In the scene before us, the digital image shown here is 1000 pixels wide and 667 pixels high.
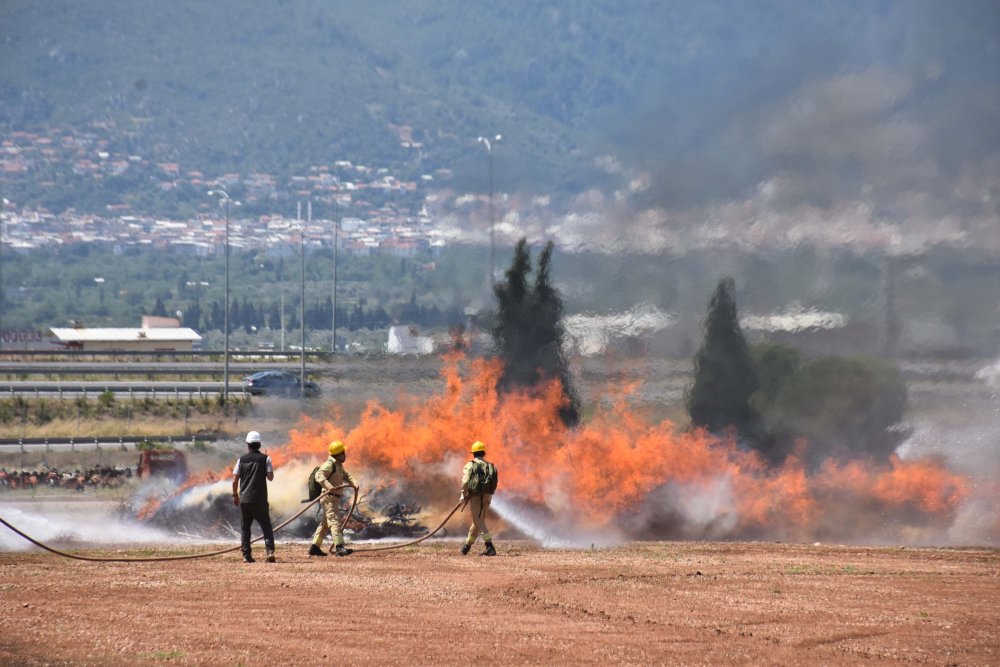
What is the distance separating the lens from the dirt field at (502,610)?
19.0m

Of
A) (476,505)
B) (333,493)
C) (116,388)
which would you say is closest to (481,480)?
(476,505)

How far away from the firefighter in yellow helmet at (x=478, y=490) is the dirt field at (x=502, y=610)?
631mm

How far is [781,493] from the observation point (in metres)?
36.0

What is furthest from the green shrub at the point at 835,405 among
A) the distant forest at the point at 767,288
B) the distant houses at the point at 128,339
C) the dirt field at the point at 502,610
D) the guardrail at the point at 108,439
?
the distant houses at the point at 128,339

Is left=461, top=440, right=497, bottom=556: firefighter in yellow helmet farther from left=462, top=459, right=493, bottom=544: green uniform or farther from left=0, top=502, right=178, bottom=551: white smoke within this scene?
left=0, top=502, right=178, bottom=551: white smoke

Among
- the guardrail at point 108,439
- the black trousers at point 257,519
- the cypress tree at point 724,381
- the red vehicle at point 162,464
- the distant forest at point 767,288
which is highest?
the distant forest at point 767,288

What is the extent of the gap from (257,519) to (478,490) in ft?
15.1

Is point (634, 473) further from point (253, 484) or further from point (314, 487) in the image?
point (253, 484)

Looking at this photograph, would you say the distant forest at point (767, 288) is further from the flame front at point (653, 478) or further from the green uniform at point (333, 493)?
the green uniform at point (333, 493)

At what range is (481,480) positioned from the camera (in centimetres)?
2919

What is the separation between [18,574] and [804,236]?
22.1 metres

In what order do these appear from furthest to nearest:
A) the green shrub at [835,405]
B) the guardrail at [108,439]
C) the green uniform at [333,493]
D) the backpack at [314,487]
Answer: the guardrail at [108,439]
the green shrub at [835,405]
the backpack at [314,487]
the green uniform at [333,493]

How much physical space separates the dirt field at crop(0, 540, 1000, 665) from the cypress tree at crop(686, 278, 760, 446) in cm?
819

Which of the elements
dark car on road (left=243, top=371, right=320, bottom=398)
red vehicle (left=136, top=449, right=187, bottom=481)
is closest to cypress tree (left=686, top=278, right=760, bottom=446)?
red vehicle (left=136, top=449, right=187, bottom=481)
